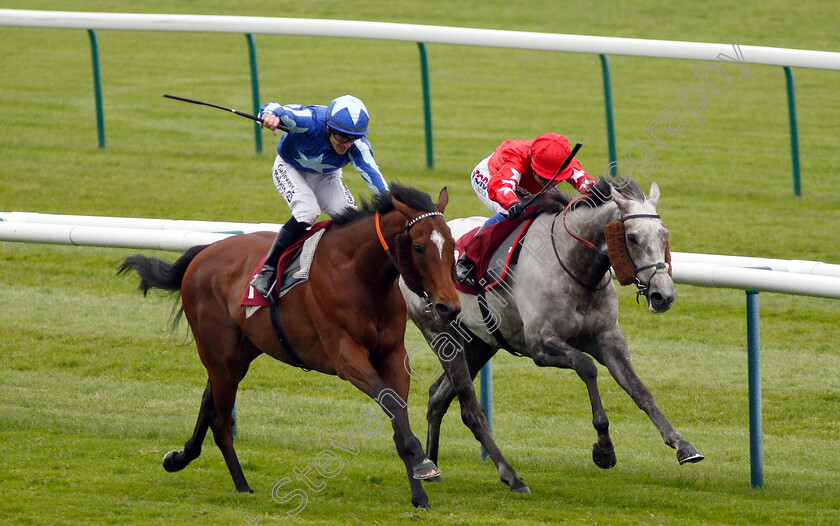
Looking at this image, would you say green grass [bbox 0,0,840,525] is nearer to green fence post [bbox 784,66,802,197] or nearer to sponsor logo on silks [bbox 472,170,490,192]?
green fence post [bbox 784,66,802,197]

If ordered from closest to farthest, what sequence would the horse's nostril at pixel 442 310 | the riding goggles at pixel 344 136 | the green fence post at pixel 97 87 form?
the horse's nostril at pixel 442 310 < the riding goggles at pixel 344 136 < the green fence post at pixel 97 87

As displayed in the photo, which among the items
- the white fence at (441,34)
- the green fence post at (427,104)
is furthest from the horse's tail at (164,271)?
the green fence post at (427,104)

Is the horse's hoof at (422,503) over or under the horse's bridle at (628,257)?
under

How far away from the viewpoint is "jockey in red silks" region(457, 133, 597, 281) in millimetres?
5774

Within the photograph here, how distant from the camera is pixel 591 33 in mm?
17797

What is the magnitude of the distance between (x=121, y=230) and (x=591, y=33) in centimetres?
1276

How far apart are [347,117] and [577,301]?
1408mm

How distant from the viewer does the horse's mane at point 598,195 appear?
5262mm

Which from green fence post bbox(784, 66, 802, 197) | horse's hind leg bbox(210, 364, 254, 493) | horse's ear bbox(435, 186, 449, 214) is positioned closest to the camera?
horse's ear bbox(435, 186, 449, 214)

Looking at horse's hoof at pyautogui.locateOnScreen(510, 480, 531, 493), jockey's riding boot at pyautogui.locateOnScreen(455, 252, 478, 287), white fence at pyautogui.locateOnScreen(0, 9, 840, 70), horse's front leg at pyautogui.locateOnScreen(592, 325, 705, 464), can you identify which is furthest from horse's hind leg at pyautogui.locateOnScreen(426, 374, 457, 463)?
white fence at pyautogui.locateOnScreen(0, 9, 840, 70)

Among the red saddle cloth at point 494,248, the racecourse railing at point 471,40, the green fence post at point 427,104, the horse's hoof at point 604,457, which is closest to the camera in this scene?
the horse's hoof at point 604,457

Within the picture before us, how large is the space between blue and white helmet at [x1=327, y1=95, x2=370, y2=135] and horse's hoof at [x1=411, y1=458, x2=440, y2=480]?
1.62 m

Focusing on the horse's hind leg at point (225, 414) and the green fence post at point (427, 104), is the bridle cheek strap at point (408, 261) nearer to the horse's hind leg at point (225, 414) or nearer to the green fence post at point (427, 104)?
the horse's hind leg at point (225, 414)

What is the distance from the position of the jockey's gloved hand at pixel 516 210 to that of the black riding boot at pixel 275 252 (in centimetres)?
103
